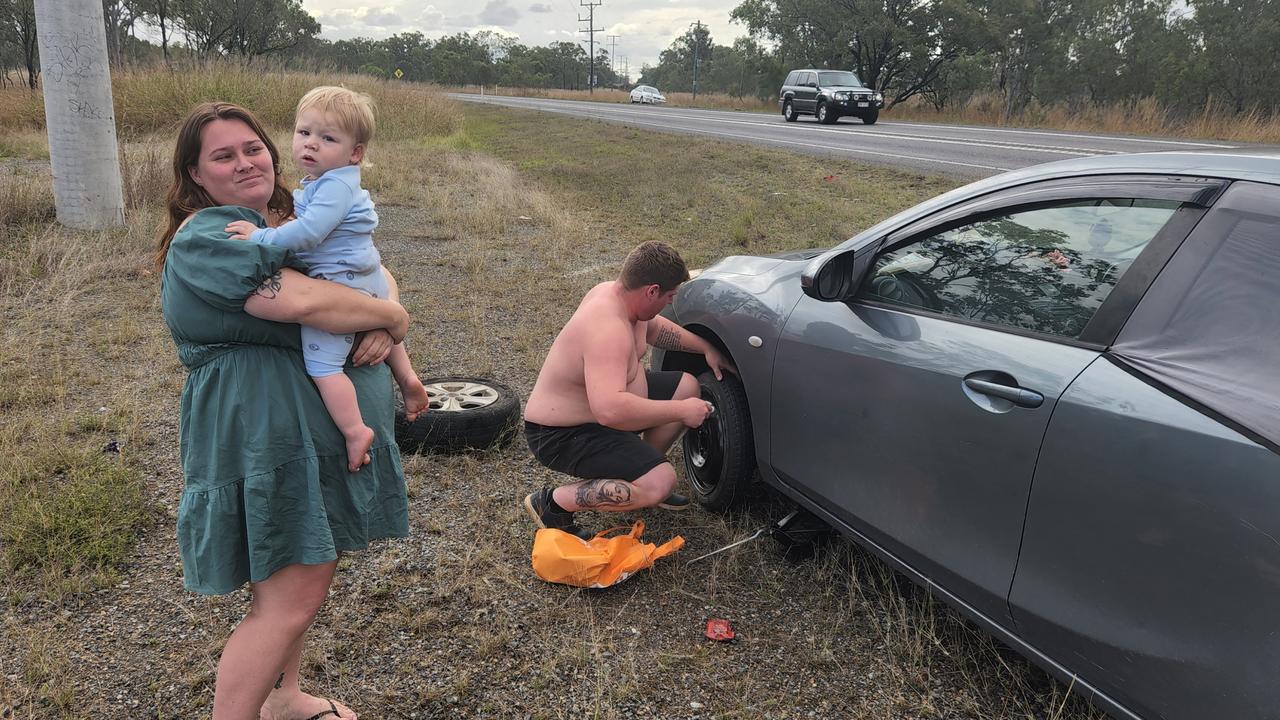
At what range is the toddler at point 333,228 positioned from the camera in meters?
1.82

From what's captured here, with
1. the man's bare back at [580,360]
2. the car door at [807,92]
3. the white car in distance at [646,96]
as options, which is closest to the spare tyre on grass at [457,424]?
the man's bare back at [580,360]

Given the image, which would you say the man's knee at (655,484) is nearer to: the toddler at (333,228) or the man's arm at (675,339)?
the man's arm at (675,339)

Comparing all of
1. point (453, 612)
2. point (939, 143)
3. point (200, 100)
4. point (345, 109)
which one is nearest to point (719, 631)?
point (453, 612)

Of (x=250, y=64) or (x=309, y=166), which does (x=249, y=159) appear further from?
(x=250, y=64)

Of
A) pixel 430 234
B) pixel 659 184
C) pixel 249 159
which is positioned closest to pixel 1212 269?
pixel 249 159

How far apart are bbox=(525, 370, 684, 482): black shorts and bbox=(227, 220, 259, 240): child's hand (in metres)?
1.64

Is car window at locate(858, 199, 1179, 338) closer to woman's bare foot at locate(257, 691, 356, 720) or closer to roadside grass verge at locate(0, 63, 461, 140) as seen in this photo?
woman's bare foot at locate(257, 691, 356, 720)

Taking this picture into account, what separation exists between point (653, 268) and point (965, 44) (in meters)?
34.4

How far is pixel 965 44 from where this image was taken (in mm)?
32375

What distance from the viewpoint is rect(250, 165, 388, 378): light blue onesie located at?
1805 mm

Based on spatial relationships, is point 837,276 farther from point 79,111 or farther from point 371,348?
point 79,111

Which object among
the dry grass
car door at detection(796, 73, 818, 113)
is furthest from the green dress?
car door at detection(796, 73, 818, 113)

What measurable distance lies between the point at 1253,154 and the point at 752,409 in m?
1.77

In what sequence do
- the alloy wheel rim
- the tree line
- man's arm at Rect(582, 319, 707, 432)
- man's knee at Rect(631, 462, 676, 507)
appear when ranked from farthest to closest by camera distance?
the tree line < the alloy wheel rim < man's knee at Rect(631, 462, 676, 507) < man's arm at Rect(582, 319, 707, 432)
